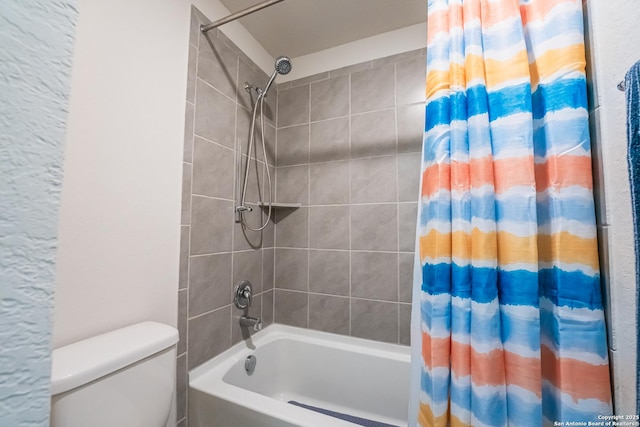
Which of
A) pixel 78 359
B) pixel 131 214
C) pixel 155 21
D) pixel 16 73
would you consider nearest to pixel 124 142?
pixel 131 214

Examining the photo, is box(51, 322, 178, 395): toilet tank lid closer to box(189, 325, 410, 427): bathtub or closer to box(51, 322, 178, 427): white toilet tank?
box(51, 322, 178, 427): white toilet tank

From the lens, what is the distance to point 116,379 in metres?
0.72

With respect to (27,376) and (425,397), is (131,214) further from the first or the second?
(425,397)

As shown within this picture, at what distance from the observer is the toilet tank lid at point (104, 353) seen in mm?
641

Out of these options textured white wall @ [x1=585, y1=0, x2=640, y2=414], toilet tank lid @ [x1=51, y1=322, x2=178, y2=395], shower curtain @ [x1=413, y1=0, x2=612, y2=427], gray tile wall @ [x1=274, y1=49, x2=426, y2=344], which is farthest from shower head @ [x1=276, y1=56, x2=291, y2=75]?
toilet tank lid @ [x1=51, y1=322, x2=178, y2=395]

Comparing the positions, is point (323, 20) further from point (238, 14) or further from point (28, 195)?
point (28, 195)

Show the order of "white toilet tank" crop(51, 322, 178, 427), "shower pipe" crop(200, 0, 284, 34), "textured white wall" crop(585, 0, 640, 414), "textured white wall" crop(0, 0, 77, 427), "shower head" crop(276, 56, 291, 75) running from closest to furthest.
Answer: "textured white wall" crop(0, 0, 77, 427) < "textured white wall" crop(585, 0, 640, 414) < "white toilet tank" crop(51, 322, 178, 427) < "shower pipe" crop(200, 0, 284, 34) < "shower head" crop(276, 56, 291, 75)

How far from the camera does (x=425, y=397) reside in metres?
0.73

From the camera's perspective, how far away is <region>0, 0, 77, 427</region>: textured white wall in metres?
0.23

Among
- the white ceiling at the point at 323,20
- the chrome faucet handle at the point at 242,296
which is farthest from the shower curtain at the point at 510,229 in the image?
the chrome faucet handle at the point at 242,296

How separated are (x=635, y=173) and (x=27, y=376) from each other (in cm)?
77

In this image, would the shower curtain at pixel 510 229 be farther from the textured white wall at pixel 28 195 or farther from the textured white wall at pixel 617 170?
the textured white wall at pixel 28 195

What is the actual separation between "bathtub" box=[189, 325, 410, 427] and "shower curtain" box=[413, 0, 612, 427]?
0.71m

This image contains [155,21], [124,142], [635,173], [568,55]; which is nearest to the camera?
[635,173]
